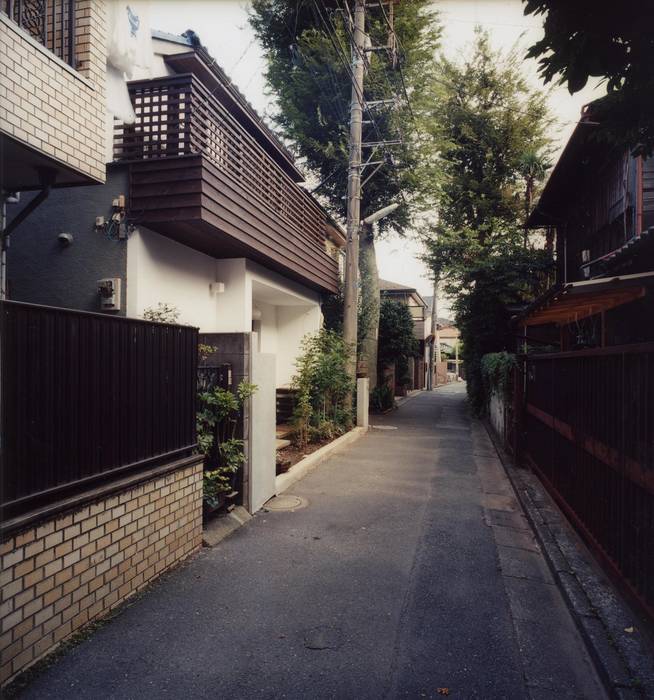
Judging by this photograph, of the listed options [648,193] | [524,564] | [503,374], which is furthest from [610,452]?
[503,374]

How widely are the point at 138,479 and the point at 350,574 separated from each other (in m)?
Answer: 1.96

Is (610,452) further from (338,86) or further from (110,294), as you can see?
(338,86)

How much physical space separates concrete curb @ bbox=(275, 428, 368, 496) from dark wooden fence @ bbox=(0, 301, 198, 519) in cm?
275

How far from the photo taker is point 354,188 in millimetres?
12539

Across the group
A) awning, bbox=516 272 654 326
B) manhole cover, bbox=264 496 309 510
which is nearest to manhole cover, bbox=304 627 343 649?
manhole cover, bbox=264 496 309 510

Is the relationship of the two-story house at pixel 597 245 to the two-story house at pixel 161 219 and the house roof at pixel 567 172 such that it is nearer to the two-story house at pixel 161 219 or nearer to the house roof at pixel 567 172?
the house roof at pixel 567 172

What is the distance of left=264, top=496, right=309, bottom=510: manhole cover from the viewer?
6.02m

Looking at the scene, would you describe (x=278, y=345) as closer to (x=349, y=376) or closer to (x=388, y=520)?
(x=349, y=376)

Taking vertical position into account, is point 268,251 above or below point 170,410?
above

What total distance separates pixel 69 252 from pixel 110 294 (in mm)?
996

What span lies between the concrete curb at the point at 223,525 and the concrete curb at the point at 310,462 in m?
1.14

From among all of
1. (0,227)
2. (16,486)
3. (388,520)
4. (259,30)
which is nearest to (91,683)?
(16,486)

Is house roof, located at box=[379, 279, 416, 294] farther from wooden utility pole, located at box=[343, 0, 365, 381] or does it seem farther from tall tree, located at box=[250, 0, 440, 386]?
wooden utility pole, located at box=[343, 0, 365, 381]

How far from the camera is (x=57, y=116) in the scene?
194 inches
